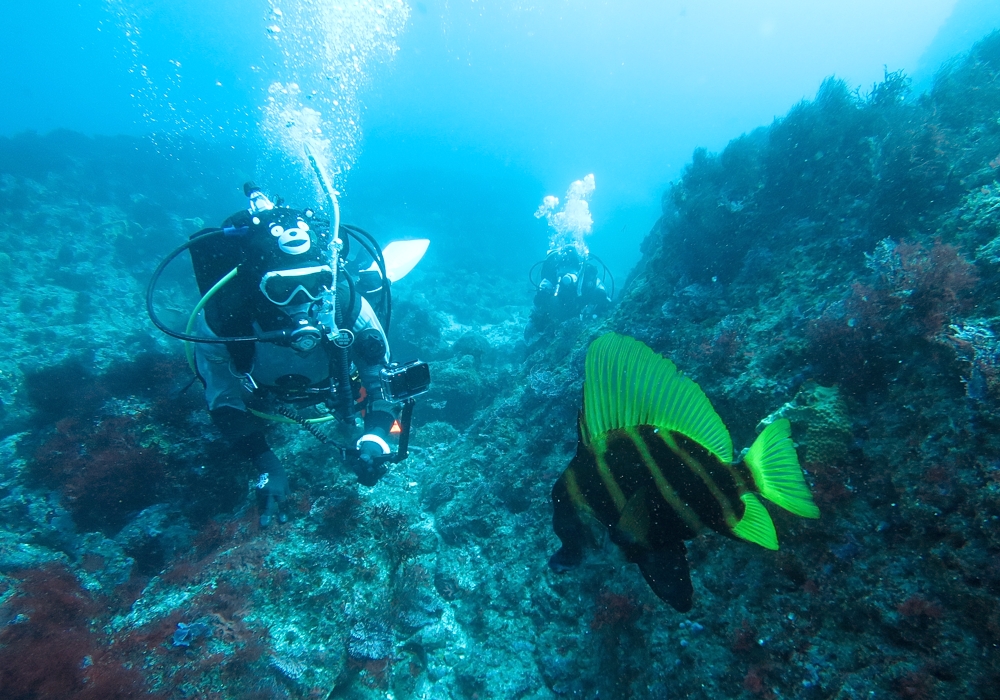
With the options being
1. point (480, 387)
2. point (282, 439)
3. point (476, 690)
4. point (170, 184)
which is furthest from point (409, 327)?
point (170, 184)

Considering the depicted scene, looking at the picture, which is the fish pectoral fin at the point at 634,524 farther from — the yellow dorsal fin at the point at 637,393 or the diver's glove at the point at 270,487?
the diver's glove at the point at 270,487

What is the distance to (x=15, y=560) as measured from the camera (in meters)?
3.60

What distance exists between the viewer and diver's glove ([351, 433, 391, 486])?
3814 millimetres

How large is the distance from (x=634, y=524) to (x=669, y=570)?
0.20 metres

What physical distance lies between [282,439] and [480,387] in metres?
3.57

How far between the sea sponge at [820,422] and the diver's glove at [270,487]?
14.6 feet

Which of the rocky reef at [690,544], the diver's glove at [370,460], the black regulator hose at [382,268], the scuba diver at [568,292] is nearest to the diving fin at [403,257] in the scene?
the black regulator hose at [382,268]

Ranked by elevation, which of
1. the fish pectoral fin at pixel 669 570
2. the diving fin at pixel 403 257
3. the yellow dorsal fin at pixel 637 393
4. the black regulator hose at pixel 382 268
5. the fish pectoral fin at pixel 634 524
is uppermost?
the diving fin at pixel 403 257

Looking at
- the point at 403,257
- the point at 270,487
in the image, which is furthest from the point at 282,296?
the point at 403,257

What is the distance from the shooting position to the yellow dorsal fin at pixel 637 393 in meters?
1.20

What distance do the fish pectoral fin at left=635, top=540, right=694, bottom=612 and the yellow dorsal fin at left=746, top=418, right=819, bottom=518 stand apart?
0.43 meters

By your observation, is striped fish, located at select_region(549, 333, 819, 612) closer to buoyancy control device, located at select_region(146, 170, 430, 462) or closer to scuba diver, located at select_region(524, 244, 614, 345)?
buoyancy control device, located at select_region(146, 170, 430, 462)

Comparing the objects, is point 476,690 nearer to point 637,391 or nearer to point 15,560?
point 637,391

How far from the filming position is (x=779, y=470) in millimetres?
1562
